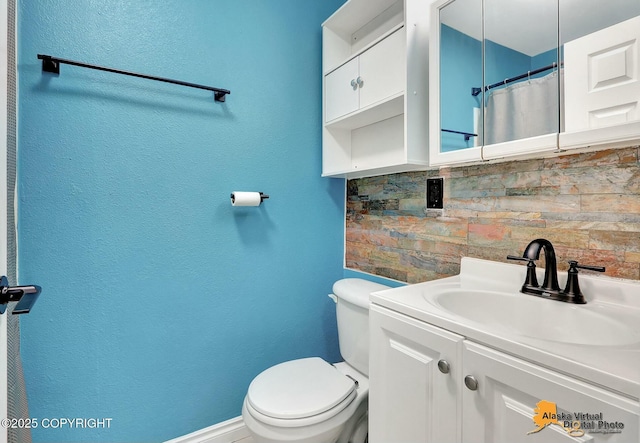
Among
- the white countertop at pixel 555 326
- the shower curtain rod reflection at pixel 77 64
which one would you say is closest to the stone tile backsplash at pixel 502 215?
the white countertop at pixel 555 326

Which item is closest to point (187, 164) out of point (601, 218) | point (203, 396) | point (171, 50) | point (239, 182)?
point (239, 182)

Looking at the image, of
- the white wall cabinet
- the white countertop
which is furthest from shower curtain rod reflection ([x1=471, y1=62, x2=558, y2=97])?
the white wall cabinet

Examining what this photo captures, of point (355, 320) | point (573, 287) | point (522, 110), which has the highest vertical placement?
point (522, 110)

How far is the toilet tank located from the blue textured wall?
0.28 metres

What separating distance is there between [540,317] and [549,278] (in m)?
0.12

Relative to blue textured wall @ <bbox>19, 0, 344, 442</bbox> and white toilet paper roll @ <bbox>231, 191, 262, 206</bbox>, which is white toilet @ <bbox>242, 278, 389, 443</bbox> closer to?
blue textured wall @ <bbox>19, 0, 344, 442</bbox>

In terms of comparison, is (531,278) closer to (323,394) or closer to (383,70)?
(323,394)

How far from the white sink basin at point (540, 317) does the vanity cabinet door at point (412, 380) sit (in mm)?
112

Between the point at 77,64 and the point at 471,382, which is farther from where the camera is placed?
the point at 77,64

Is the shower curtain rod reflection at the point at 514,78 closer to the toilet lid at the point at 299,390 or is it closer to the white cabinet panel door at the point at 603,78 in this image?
the white cabinet panel door at the point at 603,78

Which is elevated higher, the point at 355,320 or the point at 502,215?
the point at 502,215

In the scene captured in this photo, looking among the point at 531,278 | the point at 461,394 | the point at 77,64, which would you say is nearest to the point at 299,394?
the point at 461,394

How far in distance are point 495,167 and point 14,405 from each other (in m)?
1.58

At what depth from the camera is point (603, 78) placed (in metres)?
0.77
